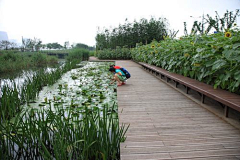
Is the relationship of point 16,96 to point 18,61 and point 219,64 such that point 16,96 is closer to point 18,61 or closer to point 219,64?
point 219,64

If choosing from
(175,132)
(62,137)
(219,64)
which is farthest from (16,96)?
(219,64)

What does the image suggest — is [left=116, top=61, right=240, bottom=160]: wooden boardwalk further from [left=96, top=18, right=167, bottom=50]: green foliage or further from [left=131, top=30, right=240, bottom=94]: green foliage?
[left=96, top=18, right=167, bottom=50]: green foliage

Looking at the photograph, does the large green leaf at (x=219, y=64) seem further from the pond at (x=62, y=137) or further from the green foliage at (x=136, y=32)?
the green foliage at (x=136, y=32)

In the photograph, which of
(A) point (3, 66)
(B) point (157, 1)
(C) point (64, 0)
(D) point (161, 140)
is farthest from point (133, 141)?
(C) point (64, 0)

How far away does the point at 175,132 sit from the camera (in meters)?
1.97

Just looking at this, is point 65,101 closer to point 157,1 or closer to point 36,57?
point 157,1

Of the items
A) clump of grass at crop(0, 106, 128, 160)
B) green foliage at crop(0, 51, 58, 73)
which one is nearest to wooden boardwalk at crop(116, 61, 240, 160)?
clump of grass at crop(0, 106, 128, 160)

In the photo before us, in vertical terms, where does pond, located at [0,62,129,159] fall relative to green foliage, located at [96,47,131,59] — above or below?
below

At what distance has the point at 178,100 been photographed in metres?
3.26

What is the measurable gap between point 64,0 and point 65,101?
8.97m

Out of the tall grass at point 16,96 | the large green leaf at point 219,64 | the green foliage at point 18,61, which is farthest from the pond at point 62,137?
the green foliage at point 18,61

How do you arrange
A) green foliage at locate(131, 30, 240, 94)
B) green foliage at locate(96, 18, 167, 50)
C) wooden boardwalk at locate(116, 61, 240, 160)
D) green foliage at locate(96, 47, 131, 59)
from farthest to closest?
green foliage at locate(96, 18, 167, 50)
green foliage at locate(96, 47, 131, 59)
green foliage at locate(131, 30, 240, 94)
wooden boardwalk at locate(116, 61, 240, 160)

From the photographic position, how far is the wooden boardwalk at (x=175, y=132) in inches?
61.1

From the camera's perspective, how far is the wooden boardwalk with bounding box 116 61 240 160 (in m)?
1.55
